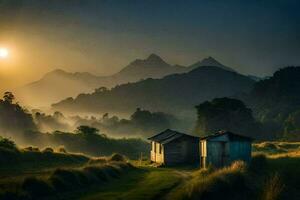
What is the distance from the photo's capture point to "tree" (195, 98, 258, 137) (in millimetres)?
131625

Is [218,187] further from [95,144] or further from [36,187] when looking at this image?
[95,144]

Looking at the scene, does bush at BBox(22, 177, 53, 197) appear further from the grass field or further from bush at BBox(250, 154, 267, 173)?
bush at BBox(250, 154, 267, 173)

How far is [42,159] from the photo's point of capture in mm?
64812

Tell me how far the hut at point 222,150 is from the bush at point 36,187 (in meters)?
27.7

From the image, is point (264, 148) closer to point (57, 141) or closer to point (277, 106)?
point (57, 141)

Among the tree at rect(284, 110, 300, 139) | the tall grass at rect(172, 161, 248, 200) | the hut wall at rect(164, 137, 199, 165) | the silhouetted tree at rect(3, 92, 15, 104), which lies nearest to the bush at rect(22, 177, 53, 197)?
the tall grass at rect(172, 161, 248, 200)

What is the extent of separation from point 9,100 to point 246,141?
435 feet

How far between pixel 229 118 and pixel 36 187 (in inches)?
4128

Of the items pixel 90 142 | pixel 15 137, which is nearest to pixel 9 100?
pixel 15 137

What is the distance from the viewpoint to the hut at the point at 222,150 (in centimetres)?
5694

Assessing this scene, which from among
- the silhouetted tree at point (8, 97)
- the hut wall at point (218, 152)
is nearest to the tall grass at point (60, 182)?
the hut wall at point (218, 152)

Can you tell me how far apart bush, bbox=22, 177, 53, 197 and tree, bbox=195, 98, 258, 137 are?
10175 cm

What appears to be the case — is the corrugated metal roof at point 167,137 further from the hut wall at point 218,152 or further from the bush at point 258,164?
the bush at point 258,164

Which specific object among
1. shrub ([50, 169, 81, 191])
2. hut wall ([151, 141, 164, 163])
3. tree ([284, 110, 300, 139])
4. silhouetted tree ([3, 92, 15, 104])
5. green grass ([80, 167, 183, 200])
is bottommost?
green grass ([80, 167, 183, 200])
